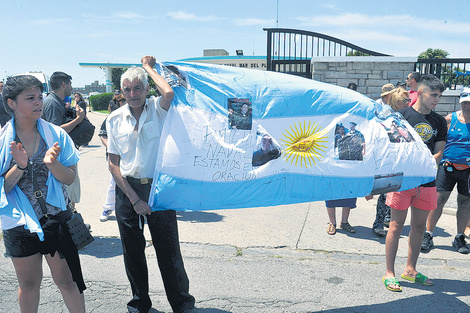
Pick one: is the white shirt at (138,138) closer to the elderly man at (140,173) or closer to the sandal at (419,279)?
the elderly man at (140,173)

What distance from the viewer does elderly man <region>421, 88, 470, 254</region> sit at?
495 centimetres

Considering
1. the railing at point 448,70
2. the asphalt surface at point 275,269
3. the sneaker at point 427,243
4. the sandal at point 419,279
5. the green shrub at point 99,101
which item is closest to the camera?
the asphalt surface at point 275,269

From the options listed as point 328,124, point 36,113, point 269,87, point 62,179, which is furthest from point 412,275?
point 36,113

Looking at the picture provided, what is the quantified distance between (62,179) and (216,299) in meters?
1.78

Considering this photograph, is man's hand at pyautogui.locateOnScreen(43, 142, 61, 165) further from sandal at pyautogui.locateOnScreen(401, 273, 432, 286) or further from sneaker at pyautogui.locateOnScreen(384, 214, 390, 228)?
sneaker at pyautogui.locateOnScreen(384, 214, 390, 228)

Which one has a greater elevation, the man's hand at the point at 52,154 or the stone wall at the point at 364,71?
the stone wall at the point at 364,71

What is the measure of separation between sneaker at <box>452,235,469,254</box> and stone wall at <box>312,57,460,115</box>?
616cm

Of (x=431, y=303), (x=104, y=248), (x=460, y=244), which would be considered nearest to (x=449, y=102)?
(x=460, y=244)

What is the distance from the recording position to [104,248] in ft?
16.4

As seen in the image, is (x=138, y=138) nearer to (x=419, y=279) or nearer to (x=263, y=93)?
(x=263, y=93)

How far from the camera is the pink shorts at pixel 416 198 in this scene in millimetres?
3877

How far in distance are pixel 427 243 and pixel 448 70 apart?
21.8ft

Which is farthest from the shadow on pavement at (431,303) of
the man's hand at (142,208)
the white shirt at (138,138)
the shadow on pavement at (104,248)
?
the shadow on pavement at (104,248)

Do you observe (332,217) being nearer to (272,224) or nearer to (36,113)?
(272,224)
